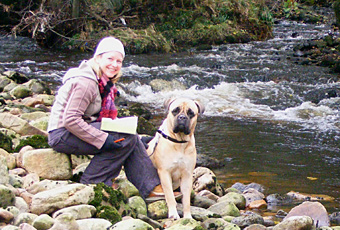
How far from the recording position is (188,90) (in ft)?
45.4

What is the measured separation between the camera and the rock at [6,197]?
357 centimetres

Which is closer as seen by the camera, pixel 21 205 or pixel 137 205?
pixel 21 205

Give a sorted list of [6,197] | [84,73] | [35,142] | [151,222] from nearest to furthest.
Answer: [6,197] → [151,222] → [84,73] → [35,142]

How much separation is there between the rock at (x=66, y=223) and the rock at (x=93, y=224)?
108mm

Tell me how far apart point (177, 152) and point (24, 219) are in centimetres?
176

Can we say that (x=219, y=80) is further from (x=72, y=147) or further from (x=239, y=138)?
(x=72, y=147)

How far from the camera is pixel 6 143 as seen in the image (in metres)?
5.12

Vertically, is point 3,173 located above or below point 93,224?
above

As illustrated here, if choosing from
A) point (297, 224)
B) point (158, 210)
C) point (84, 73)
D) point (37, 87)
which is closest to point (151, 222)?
point (158, 210)

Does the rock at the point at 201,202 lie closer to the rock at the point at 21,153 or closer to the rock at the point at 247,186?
the rock at the point at 247,186

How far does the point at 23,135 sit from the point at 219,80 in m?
9.65

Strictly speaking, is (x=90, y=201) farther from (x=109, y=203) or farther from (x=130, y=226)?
(x=130, y=226)

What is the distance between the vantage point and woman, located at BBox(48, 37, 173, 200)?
4.43 m

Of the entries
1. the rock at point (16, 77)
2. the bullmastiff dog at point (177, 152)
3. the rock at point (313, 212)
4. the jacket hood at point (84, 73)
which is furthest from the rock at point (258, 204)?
the rock at point (16, 77)
